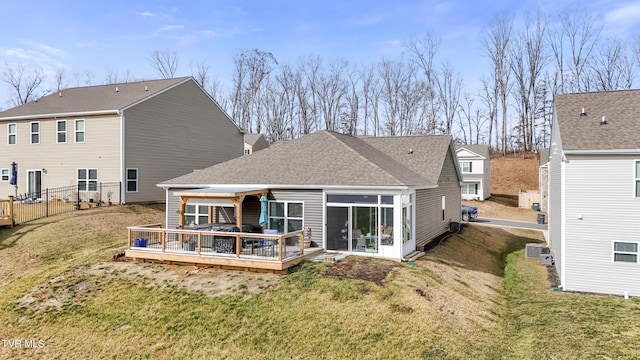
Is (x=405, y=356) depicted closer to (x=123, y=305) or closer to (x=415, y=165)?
(x=123, y=305)

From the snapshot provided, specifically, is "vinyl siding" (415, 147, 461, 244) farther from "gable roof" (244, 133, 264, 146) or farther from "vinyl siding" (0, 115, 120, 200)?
"gable roof" (244, 133, 264, 146)

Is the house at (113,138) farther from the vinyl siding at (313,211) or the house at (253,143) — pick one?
the house at (253,143)

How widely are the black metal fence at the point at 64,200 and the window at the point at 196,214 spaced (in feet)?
25.0

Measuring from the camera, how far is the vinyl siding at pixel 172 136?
24.2 meters

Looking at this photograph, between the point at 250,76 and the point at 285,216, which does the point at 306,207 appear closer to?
the point at 285,216

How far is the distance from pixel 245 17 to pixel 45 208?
50.1ft

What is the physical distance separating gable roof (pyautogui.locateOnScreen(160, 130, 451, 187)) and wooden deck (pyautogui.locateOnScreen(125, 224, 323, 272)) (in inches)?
119

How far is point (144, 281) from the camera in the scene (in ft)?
43.3

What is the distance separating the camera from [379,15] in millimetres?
26688

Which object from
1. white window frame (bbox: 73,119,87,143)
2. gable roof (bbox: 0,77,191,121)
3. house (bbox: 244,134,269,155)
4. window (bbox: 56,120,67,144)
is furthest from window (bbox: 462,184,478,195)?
window (bbox: 56,120,67,144)

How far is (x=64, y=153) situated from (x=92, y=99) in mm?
4021

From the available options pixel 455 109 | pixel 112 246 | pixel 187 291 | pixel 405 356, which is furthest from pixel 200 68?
pixel 405 356

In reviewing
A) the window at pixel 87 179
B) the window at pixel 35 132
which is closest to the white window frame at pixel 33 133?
the window at pixel 35 132

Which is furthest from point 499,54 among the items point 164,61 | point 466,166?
point 164,61
